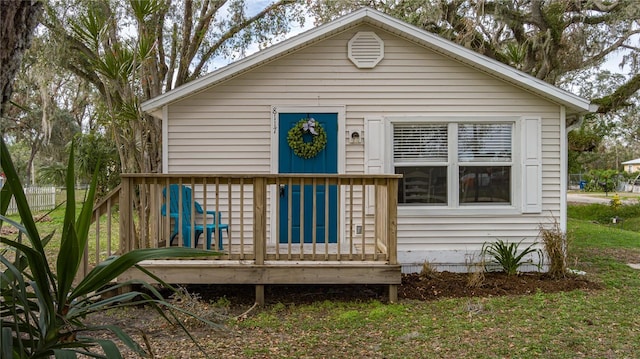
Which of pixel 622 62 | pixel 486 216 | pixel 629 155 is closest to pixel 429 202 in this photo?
pixel 486 216

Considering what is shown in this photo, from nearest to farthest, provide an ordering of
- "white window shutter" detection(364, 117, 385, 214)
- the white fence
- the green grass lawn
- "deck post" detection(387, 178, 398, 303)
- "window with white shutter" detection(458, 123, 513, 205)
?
the green grass lawn → "deck post" detection(387, 178, 398, 303) → "white window shutter" detection(364, 117, 385, 214) → "window with white shutter" detection(458, 123, 513, 205) → the white fence

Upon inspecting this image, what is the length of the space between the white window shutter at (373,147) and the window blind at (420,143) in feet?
0.71

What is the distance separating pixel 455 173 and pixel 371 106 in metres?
1.49

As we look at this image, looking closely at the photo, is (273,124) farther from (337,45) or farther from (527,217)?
(527,217)

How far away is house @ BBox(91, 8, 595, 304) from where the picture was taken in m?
6.21

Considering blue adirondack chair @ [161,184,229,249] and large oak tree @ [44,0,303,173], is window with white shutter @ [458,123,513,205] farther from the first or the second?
large oak tree @ [44,0,303,173]

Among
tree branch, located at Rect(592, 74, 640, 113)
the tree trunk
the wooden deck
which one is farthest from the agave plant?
tree branch, located at Rect(592, 74, 640, 113)

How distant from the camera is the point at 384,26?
614 centimetres

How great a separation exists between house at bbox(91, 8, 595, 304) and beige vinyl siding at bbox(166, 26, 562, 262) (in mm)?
14

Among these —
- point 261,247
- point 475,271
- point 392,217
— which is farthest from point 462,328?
point 261,247

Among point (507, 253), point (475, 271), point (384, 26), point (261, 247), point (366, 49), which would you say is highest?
point (384, 26)

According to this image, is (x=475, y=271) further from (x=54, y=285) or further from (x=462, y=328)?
(x=54, y=285)

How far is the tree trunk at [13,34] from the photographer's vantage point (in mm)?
1456

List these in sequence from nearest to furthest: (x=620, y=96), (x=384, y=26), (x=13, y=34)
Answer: (x=13, y=34), (x=384, y=26), (x=620, y=96)
